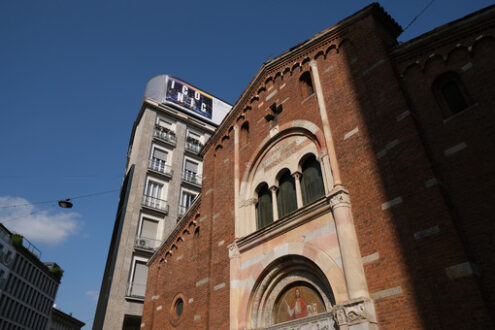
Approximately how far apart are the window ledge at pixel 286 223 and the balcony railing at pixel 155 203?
15662mm

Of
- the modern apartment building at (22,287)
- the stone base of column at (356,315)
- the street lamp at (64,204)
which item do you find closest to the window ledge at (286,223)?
the stone base of column at (356,315)

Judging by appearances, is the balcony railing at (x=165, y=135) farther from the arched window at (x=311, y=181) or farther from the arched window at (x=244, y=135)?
the arched window at (x=311, y=181)

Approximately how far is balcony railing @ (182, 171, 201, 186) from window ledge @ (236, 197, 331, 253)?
59.8 feet

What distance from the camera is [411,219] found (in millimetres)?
7441

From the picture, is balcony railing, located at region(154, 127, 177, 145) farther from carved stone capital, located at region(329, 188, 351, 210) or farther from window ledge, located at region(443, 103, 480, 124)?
window ledge, located at region(443, 103, 480, 124)

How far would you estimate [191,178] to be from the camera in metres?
29.8

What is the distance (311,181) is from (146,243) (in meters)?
17.1

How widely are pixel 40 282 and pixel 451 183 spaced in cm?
5619

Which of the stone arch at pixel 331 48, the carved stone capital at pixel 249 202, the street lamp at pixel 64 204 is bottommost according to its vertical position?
the carved stone capital at pixel 249 202

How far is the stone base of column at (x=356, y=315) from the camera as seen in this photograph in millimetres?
7158

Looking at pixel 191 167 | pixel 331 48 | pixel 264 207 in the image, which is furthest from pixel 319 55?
pixel 191 167

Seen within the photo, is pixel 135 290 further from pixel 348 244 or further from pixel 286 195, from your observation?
pixel 348 244

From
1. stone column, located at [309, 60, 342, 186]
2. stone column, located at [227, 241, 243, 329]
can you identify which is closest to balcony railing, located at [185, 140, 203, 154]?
stone column, located at [227, 241, 243, 329]

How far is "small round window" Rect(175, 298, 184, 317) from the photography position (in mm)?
13956
